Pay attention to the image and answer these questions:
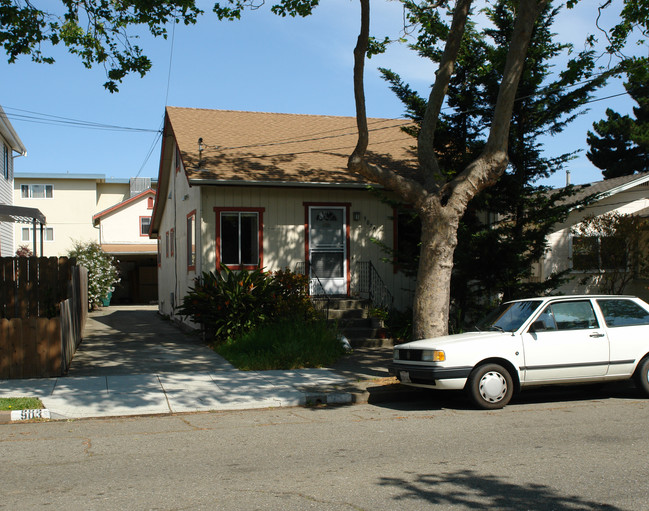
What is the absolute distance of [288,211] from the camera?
17234 millimetres

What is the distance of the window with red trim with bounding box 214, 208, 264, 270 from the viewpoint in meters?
16.8

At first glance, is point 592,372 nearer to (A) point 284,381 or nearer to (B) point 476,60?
(A) point 284,381

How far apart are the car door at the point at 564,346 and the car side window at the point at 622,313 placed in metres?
0.26

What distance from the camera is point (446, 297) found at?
36.8 feet

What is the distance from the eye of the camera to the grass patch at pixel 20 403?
8.91m

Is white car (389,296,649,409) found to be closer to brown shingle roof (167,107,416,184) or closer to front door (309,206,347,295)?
front door (309,206,347,295)

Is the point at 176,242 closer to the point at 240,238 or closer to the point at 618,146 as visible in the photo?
the point at 240,238

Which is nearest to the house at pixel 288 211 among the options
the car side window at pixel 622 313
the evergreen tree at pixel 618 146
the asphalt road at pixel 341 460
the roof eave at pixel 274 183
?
the roof eave at pixel 274 183

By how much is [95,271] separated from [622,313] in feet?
88.7

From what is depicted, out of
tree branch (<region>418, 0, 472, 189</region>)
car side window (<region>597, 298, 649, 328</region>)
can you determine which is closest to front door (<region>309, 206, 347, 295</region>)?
tree branch (<region>418, 0, 472, 189</region>)

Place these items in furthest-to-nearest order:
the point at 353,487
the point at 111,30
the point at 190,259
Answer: the point at 190,259
the point at 111,30
the point at 353,487

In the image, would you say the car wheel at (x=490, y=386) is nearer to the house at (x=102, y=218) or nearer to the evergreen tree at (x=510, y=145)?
the evergreen tree at (x=510, y=145)

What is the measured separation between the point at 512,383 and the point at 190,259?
11.8 metres

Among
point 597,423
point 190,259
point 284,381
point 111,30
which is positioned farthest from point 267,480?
point 190,259
